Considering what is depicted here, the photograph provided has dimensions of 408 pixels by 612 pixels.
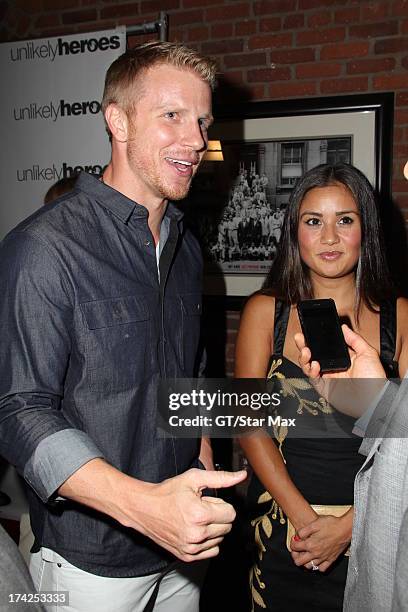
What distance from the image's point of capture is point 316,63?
8.58ft

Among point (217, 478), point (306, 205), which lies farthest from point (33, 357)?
point (306, 205)

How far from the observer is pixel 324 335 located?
1.37 meters

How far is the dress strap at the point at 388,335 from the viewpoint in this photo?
1.53 metres

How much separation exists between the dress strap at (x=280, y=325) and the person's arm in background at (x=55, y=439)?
0.64 metres

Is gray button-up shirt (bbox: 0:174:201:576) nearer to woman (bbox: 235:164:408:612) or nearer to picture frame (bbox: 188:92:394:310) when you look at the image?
woman (bbox: 235:164:408:612)

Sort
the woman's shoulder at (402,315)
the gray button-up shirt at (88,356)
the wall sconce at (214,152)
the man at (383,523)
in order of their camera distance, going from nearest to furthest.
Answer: the man at (383,523) → the gray button-up shirt at (88,356) → the woman's shoulder at (402,315) → the wall sconce at (214,152)

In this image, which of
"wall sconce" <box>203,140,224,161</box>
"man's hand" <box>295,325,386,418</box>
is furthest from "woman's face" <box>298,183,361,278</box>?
"wall sconce" <box>203,140,224,161</box>

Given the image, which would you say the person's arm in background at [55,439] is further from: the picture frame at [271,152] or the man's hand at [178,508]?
the picture frame at [271,152]

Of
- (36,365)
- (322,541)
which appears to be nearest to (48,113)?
(36,365)

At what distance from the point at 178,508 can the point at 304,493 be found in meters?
0.76

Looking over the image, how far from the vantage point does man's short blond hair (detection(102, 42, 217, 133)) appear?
1393 mm

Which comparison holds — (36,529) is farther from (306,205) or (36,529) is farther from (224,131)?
(224,131)

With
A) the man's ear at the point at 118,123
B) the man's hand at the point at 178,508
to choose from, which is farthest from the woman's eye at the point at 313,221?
the man's hand at the point at 178,508

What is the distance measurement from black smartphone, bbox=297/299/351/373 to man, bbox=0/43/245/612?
0.32 metres
